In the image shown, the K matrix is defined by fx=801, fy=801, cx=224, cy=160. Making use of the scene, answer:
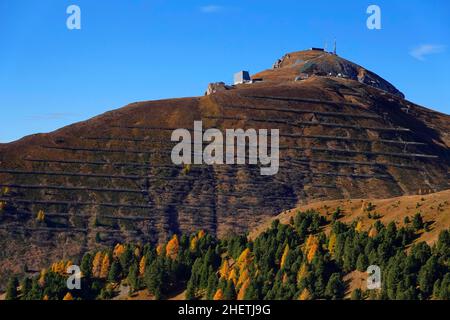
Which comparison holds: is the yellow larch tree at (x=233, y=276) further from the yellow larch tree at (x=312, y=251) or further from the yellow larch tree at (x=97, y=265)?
the yellow larch tree at (x=97, y=265)

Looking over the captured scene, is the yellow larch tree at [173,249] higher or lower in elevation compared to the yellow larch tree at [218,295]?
higher

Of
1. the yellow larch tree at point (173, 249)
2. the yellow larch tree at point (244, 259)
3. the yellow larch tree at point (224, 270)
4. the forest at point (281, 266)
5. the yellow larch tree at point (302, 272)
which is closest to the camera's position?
the forest at point (281, 266)

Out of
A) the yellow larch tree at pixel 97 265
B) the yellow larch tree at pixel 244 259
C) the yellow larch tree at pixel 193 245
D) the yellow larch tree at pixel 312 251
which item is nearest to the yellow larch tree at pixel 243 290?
the yellow larch tree at pixel 244 259

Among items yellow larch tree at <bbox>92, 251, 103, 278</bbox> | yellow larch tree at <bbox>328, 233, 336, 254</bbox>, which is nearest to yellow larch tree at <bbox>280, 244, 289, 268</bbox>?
yellow larch tree at <bbox>328, 233, 336, 254</bbox>

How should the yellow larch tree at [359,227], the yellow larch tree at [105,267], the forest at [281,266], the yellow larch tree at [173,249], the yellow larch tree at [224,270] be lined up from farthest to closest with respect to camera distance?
the yellow larch tree at [173,249] < the yellow larch tree at [105,267] < the yellow larch tree at [224,270] < the yellow larch tree at [359,227] < the forest at [281,266]

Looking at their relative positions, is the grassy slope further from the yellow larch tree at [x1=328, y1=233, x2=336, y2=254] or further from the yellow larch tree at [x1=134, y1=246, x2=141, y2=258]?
the yellow larch tree at [x1=134, y1=246, x2=141, y2=258]

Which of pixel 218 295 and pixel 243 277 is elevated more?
pixel 243 277

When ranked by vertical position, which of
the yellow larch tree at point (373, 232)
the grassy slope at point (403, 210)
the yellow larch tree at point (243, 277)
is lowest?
the yellow larch tree at point (243, 277)

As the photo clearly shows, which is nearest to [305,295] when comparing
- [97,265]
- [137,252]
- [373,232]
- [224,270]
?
[373,232]

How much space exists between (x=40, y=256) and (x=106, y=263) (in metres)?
51.9

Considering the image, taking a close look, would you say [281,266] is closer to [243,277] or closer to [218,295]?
[243,277]

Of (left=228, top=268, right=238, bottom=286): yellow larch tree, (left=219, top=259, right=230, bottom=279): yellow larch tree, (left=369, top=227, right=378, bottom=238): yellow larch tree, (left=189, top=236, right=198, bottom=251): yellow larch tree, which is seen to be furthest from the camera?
(left=189, top=236, right=198, bottom=251): yellow larch tree

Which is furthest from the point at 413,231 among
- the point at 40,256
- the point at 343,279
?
the point at 40,256
